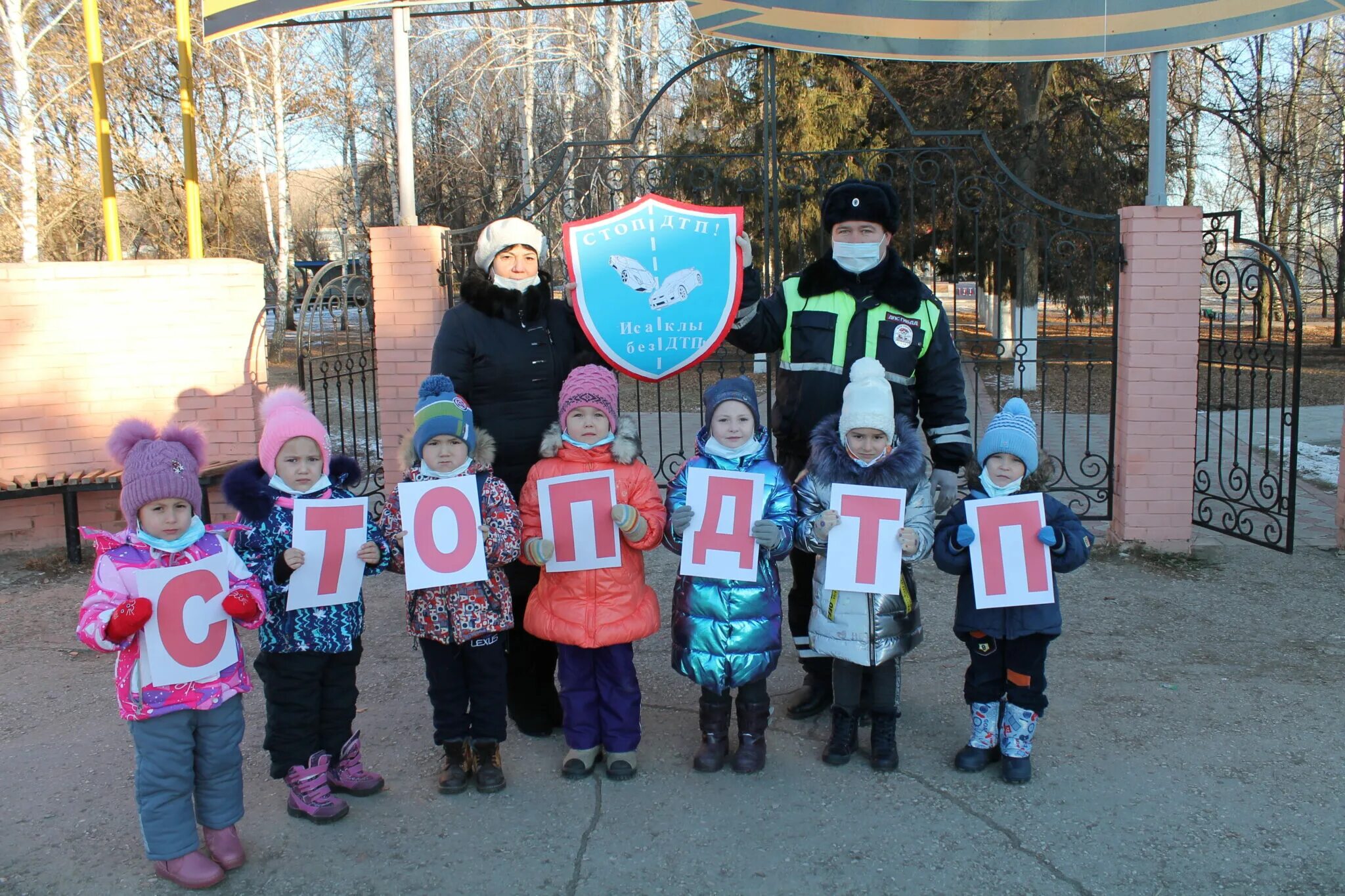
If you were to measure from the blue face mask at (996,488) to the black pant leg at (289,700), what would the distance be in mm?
2210

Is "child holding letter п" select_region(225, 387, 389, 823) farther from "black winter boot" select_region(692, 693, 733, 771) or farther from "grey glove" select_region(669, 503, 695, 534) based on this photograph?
"black winter boot" select_region(692, 693, 733, 771)

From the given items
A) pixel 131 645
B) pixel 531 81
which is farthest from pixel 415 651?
pixel 531 81

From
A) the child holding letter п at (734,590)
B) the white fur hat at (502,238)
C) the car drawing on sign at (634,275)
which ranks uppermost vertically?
the white fur hat at (502,238)

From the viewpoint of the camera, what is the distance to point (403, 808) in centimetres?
345

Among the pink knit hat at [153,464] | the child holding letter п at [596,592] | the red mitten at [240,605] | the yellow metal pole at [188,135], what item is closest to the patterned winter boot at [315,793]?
the red mitten at [240,605]

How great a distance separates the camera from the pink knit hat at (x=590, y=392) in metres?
3.49

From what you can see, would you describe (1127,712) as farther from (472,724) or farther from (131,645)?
(131,645)

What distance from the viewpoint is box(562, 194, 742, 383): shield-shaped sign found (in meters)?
4.12

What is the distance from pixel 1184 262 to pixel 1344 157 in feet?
29.0

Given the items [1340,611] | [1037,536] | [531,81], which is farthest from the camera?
[531,81]

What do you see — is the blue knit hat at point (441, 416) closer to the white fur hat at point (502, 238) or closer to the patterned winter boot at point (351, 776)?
the white fur hat at point (502, 238)

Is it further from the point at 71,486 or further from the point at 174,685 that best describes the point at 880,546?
the point at 71,486

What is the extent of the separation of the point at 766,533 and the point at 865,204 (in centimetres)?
124

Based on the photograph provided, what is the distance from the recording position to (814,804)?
3.42 metres
